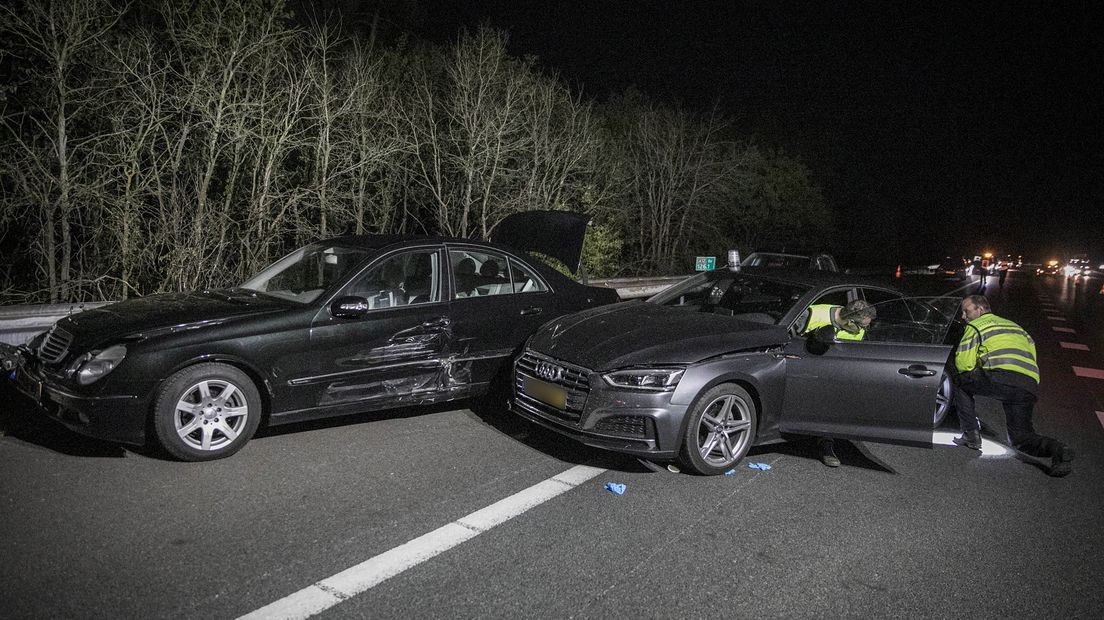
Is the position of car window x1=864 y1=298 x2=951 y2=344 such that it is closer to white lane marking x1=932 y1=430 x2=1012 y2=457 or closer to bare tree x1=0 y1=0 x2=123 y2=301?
white lane marking x1=932 y1=430 x2=1012 y2=457

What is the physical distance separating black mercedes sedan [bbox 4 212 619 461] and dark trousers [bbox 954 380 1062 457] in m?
3.26

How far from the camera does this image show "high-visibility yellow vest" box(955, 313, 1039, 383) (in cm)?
577

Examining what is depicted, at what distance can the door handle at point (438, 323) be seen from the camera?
20.1 ft

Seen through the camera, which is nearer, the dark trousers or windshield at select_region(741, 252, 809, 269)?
the dark trousers

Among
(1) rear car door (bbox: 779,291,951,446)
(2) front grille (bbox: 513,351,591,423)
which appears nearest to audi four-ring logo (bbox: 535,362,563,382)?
(2) front grille (bbox: 513,351,591,423)

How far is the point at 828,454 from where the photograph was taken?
18.3 feet

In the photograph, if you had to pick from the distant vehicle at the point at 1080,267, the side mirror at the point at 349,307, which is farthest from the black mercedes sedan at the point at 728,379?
the distant vehicle at the point at 1080,267

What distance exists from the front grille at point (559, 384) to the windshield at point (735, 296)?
1483mm

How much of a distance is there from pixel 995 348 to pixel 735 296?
6.53 feet

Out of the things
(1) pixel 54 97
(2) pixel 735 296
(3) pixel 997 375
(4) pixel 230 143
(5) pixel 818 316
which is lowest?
(3) pixel 997 375

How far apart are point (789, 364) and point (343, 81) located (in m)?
14.3

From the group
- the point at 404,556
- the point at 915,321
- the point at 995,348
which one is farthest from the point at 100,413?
the point at 995,348

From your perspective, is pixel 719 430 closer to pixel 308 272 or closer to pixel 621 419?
pixel 621 419

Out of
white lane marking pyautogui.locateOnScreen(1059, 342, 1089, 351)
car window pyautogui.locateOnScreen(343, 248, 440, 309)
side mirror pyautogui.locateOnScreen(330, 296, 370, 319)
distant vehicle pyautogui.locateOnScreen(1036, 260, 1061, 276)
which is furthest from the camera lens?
distant vehicle pyautogui.locateOnScreen(1036, 260, 1061, 276)
